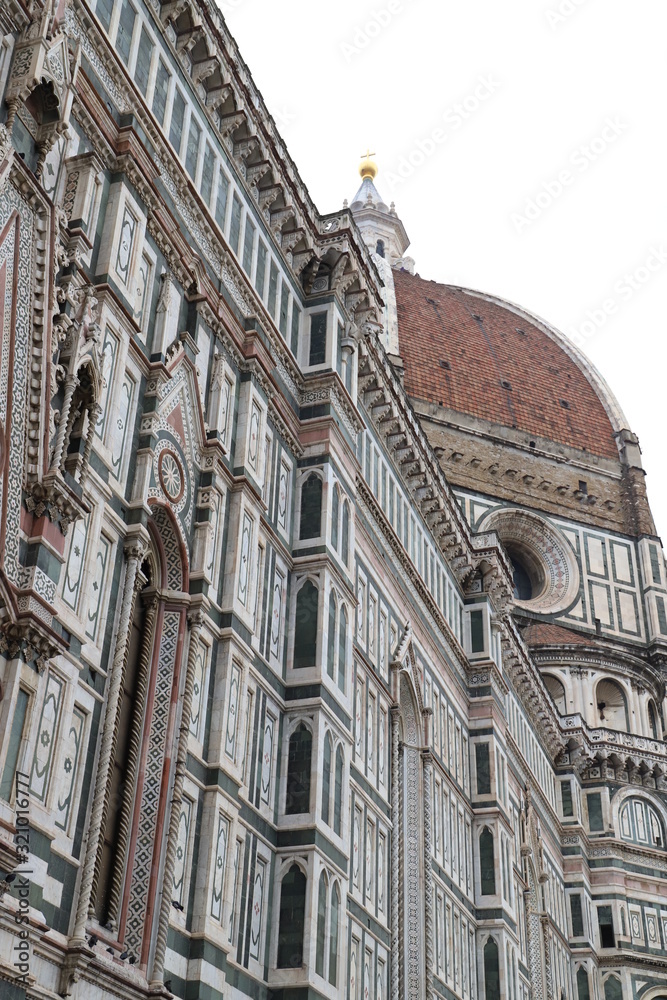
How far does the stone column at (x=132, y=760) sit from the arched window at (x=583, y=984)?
1003 inches

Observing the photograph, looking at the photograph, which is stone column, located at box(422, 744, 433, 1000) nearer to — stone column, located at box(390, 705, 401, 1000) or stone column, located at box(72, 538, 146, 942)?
stone column, located at box(390, 705, 401, 1000)

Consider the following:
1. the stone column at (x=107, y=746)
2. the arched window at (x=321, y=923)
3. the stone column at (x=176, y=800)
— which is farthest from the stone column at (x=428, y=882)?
the stone column at (x=107, y=746)

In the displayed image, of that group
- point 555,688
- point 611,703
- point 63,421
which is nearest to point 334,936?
point 63,421

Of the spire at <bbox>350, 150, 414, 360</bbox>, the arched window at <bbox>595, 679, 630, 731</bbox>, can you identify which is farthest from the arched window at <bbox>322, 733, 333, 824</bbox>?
the spire at <bbox>350, 150, 414, 360</bbox>

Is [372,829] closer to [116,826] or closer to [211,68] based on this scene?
[116,826]

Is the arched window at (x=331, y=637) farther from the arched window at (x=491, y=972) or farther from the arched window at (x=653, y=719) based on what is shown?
the arched window at (x=653, y=719)

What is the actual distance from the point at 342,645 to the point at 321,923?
3949 millimetres

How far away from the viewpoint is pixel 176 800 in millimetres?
13164

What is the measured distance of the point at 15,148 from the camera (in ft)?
38.0

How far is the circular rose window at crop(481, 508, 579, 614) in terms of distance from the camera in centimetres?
4962

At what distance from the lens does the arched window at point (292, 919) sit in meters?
15.1

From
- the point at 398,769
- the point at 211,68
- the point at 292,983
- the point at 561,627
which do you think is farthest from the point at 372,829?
the point at 561,627

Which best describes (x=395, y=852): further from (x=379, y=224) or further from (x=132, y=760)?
(x=379, y=224)

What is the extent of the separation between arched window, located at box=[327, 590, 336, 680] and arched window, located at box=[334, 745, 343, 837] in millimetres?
1071
